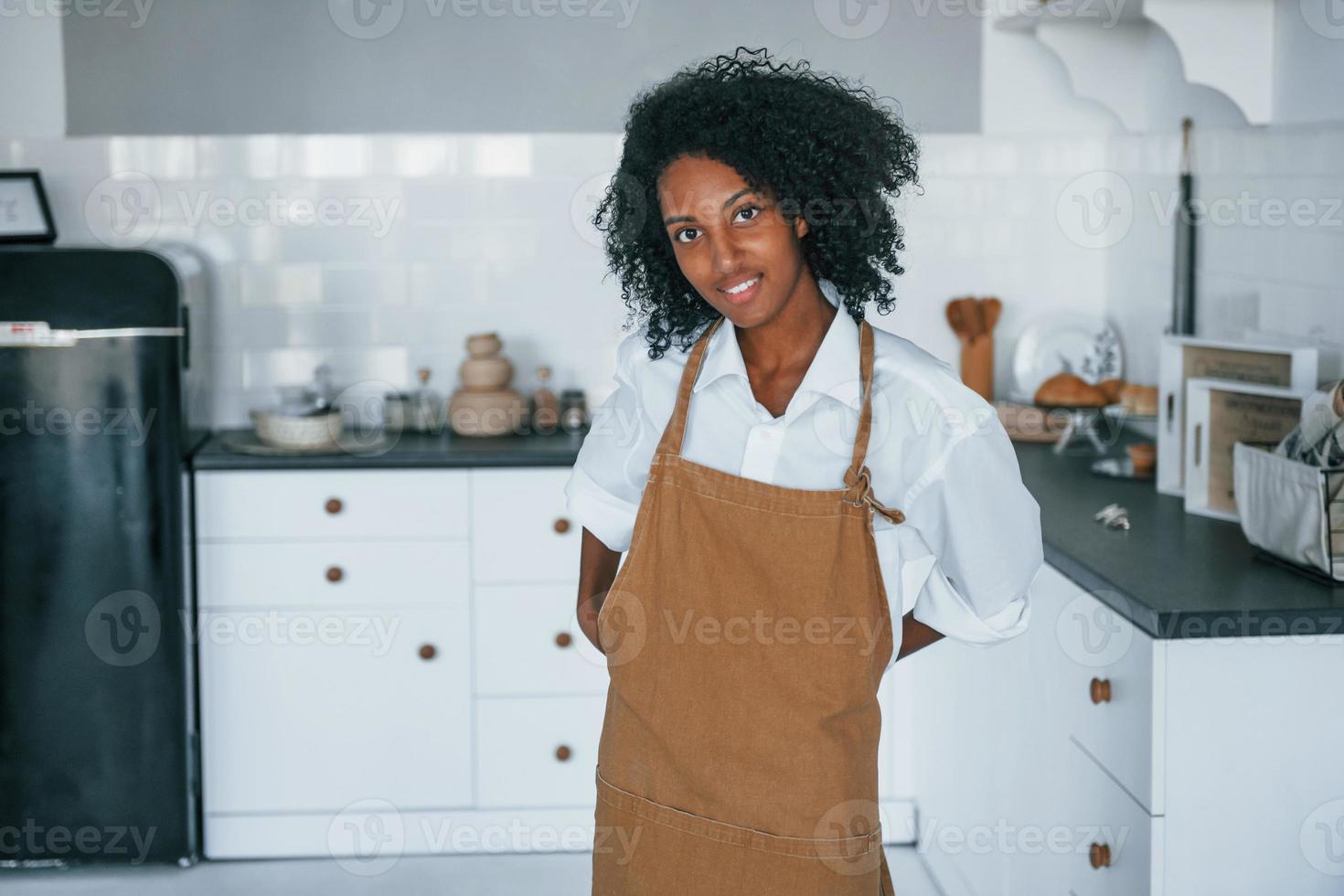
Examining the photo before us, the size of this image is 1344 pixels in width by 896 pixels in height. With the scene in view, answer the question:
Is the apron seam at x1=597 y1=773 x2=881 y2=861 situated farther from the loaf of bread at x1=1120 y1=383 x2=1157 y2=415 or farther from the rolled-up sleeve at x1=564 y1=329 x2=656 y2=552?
the loaf of bread at x1=1120 y1=383 x2=1157 y2=415

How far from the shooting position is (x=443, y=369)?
3.65 meters

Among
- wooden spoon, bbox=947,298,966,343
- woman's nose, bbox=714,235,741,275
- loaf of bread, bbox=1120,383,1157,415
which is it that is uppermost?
wooden spoon, bbox=947,298,966,343

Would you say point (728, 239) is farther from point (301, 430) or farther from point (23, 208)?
point (23, 208)

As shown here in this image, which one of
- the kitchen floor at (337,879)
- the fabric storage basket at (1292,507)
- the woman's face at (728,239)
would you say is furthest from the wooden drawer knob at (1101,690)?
the kitchen floor at (337,879)

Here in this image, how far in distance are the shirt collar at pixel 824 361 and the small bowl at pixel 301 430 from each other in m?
1.87

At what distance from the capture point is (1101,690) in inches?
81.9

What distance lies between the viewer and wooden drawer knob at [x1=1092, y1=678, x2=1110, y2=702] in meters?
2.07

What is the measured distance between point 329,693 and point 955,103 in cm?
208

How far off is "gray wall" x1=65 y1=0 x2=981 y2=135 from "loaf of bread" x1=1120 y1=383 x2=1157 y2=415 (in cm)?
83

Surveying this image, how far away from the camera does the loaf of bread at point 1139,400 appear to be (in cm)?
314

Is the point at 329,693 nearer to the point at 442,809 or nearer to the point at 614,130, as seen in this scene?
the point at 442,809

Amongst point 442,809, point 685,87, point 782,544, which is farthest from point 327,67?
point 782,544

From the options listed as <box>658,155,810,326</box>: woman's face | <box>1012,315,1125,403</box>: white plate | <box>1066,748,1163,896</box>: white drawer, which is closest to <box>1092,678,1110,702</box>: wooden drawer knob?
<box>1066,748,1163,896</box>: white drawer

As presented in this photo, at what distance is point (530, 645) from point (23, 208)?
160 centimetres
